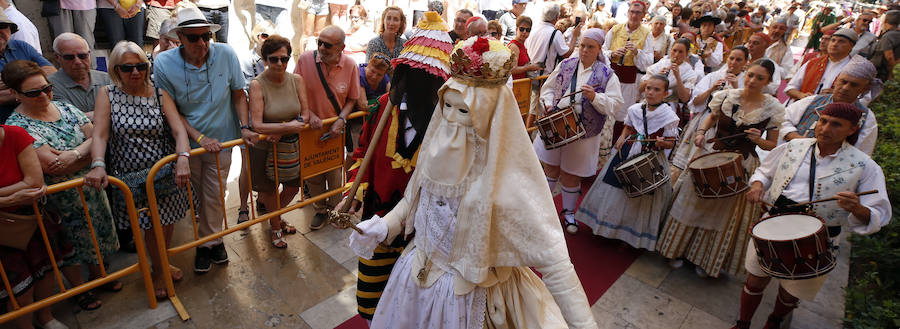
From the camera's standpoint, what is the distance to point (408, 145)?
279 cm

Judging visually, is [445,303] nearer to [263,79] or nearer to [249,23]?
[263,79]

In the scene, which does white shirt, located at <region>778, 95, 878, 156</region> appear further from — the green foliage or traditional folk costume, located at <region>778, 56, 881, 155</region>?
the green foliage

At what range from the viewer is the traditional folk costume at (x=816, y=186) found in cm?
325

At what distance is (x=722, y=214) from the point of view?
438 centimetres

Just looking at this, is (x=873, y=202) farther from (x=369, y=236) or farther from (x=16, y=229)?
(x=16, y=229)

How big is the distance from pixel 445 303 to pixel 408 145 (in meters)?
0.96

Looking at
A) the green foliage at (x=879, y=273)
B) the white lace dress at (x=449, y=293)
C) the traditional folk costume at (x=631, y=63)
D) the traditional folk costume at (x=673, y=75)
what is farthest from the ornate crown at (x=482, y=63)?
the traditional folk costume at (x=631, y=63)

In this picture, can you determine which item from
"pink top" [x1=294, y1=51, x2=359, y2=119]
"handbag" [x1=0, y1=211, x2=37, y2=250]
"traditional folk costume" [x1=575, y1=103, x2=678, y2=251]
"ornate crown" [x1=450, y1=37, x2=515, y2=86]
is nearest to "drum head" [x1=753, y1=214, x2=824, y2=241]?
"traditional folk costume" [x1=575, y1=103, x2=678, y2=251]

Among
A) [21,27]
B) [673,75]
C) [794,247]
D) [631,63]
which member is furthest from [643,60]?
[21,27]

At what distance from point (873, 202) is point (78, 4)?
28.7 feet

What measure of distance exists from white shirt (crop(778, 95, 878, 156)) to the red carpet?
184cm

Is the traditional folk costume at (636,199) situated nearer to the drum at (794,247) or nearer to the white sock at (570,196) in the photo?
the white sock at (570,196)

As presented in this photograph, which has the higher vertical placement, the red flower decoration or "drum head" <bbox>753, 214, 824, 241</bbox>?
the red flower decoration

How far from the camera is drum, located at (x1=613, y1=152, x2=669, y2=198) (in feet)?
14.1
